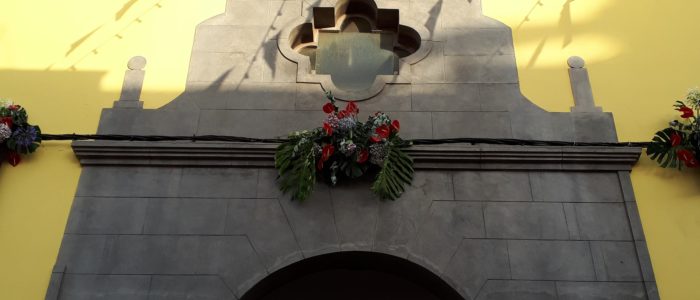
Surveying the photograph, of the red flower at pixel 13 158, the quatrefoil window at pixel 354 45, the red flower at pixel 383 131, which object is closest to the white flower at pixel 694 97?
the quatrefoil window at pixel 354 45

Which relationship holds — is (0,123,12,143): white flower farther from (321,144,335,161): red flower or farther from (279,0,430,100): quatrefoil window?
(321,144,335,161): red flower

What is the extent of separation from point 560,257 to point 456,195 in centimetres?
126

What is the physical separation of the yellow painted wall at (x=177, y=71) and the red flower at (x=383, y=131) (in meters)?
1.97

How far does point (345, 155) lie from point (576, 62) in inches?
126

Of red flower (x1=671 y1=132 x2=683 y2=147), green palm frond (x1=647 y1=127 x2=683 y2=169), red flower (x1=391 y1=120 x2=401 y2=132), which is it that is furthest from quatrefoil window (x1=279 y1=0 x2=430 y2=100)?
red flower (x1=671 y1=132 x2=683 y2=147)

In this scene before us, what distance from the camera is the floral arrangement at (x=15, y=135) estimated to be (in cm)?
755

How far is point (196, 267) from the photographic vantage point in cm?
704

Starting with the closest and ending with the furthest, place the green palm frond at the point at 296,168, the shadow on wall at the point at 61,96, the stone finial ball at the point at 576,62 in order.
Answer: the green palm frond at the point at 296,168, the shadow on wall at the point at 61,96, the stone finial ball at the point at 576,62

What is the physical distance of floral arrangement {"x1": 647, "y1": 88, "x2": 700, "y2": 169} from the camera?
7469mm

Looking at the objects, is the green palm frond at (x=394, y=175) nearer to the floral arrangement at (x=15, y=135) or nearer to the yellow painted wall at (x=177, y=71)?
the yellow painted wall at (x=177, y=71)

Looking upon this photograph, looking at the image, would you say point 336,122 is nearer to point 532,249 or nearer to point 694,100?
point 532,249

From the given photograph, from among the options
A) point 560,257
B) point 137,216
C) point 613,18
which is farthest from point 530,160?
point 137,216

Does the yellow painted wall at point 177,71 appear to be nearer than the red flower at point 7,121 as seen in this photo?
Yes

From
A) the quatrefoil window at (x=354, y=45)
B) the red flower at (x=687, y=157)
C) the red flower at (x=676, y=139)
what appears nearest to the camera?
the red flower at (x=687, y=157)
